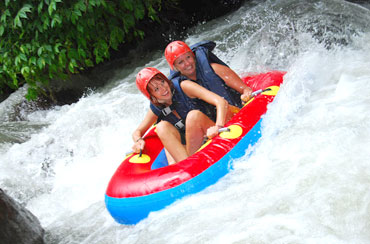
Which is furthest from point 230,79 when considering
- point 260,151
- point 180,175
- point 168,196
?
point 168,196

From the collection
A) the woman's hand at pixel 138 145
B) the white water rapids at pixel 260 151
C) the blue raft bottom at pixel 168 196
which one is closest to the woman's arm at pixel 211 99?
the blue raft bottom at pixel 168 196

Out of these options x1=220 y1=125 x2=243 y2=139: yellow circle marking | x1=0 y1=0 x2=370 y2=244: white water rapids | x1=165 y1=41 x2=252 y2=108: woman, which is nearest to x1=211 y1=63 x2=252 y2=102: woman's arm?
x1=165 y1=41 x2=252 y2=108: woman

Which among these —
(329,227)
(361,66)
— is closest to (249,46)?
(361,66)

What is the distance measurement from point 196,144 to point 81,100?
368cm

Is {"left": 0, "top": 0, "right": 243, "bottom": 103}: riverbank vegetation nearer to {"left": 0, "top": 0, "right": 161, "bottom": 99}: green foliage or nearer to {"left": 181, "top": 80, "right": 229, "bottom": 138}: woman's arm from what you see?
{"left": 0, "top": 0, "right": 161, "bottom": 99}: green foliage

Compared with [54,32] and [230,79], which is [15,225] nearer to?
[230,79]

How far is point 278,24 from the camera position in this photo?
5.91m

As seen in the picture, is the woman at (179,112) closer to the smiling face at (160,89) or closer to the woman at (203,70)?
the smiling face at (160,89)

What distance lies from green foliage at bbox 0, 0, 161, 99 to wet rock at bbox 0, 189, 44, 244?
123 inches

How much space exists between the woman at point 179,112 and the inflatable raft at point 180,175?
161mm

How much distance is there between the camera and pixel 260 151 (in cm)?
320

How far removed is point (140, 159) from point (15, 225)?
1151 mm

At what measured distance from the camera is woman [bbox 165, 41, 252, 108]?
Answer: 3613 mm

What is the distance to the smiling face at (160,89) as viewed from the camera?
11.1 ft
